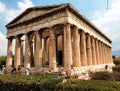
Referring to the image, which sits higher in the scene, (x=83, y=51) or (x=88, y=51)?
(x=88, y=51)

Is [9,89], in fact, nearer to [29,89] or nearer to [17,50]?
[29,89]

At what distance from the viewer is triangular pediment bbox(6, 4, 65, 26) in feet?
87.9

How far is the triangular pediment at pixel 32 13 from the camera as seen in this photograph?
2678cm

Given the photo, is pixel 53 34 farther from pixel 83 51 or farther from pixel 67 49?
pixel 83 51

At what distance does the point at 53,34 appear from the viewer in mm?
25875

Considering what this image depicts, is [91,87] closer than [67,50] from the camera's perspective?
Yes

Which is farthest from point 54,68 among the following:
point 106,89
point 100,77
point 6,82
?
point 106,89

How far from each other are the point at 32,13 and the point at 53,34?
6378 mm

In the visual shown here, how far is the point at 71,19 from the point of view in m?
25.0

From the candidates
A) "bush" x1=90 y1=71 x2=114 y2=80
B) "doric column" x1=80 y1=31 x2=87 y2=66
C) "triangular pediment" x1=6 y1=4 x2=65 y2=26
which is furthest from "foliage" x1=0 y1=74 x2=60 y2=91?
"doric column" x1=80 y1=31 x2=87 y2=66

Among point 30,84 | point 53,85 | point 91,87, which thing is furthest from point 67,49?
point 91,87

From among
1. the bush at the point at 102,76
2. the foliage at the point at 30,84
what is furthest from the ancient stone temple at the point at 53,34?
the foliage at the point at 30,84

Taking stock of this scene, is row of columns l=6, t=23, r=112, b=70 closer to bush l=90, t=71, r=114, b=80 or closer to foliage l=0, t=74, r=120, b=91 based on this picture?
bush l=90, t=71, r=114, b=80

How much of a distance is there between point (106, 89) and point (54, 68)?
1349 centimetres
